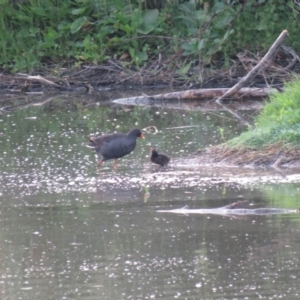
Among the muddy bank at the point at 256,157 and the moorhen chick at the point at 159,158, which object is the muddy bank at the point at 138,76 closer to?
the muddy bank at the point at 256,157

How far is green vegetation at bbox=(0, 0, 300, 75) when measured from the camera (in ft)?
64.2

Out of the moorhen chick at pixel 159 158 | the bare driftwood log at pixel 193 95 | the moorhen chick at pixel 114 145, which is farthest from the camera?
the bare driftwood log at pixel 193 95

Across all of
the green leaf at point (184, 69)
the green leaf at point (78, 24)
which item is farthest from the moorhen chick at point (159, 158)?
the green leaf at point (78, 24)

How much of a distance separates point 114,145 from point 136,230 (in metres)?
3.48

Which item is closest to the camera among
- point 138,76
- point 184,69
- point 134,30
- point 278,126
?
point 278,126

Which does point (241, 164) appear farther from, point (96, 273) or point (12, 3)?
point (12, 3)

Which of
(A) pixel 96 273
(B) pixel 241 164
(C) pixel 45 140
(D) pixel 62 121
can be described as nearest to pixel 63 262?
(A) pixel 96 273

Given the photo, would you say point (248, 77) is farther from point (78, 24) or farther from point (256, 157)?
point (78, 24)

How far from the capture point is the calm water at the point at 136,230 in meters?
6.17

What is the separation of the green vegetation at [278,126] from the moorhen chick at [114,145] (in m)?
1.12

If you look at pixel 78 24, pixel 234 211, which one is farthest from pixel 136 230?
pixel 78 24

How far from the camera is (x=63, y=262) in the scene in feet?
22.2

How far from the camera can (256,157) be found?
34.8ft

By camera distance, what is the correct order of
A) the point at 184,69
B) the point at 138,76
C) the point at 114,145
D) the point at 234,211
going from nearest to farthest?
1. the point at 234,211
2. the point at 114,145
3. the point at 184,69
4. the point at 138,76
